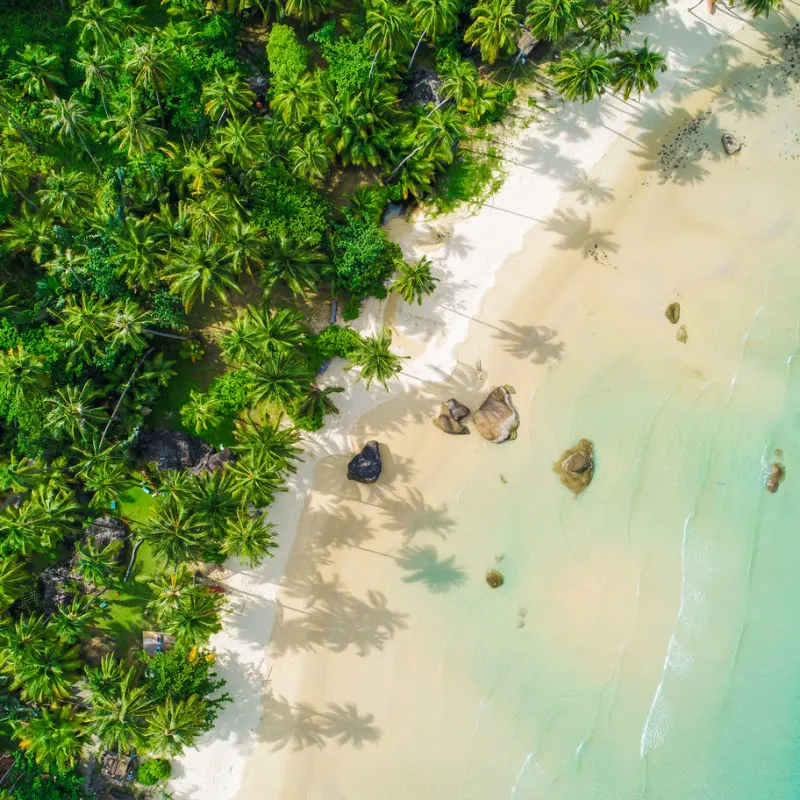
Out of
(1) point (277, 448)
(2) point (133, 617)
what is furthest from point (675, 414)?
(2) point (133, 617)

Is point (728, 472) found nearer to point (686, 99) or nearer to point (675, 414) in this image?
point (675, 414)

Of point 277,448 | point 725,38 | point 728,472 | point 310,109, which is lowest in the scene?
point 277,448

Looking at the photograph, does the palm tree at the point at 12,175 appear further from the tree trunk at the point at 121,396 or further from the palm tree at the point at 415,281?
the palm tree at the point at 415,281

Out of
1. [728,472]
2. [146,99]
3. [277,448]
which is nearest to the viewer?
[277,448]

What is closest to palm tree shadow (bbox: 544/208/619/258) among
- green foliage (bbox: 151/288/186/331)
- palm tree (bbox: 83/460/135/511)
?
green foliage (bbox: 151/288/186/331)

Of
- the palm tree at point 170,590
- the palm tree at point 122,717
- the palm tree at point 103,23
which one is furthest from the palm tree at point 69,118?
the palm tree at point 122,717

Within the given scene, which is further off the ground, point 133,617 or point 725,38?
point 725,38

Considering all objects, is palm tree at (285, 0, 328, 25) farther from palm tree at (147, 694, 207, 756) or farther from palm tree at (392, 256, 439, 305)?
palm tree at (147, 694, 207, 756)
